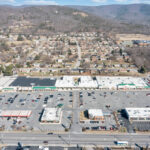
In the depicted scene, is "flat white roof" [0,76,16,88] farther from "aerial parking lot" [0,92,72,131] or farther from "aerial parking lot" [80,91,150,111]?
"aerial parking lot" [80,91,150,111]

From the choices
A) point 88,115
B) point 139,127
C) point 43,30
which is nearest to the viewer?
point 139,127

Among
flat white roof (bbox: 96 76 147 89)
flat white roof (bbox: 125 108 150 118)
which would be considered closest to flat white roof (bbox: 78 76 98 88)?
flat white roof (bbox: 96 76 147 89)

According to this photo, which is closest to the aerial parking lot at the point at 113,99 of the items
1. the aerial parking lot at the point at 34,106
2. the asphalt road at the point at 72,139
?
the aerial parking lot at the point at 34,106

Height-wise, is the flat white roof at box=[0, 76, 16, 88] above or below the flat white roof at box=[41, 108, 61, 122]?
below

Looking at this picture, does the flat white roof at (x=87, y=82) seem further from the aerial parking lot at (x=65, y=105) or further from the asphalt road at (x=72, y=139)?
the asphalt road at (x=72, y=139)

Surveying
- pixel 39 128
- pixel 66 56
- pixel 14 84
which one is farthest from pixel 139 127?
pixel 66 56

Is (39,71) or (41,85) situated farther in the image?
(39,71)

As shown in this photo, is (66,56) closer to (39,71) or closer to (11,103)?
(39,71)
